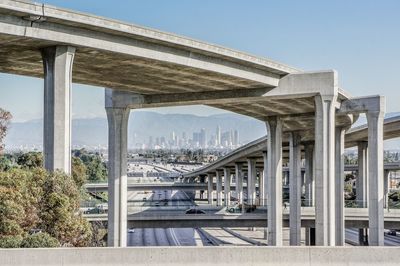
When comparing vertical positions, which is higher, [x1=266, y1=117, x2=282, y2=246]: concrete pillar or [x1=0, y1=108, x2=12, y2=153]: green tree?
[x1=0, y1=108, x2=12, y2=153]: green tree

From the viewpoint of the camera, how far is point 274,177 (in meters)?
57.4

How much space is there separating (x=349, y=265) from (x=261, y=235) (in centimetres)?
7239

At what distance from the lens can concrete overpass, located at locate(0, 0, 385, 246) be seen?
1053 inches

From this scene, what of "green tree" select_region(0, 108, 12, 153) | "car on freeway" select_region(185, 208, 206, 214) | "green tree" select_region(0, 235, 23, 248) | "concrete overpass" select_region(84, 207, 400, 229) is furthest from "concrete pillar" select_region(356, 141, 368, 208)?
"green tree" select_region(0, 235, 23, 248)

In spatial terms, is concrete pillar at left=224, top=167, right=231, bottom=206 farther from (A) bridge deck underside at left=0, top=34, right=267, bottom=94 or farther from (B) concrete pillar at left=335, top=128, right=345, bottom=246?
(A) bridge deck underside at left=0, top=34, right=267, bottom=94

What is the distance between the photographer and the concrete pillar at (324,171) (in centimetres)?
4084

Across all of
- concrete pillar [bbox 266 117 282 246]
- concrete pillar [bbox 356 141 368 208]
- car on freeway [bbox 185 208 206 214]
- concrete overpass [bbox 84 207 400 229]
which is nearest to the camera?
concrete pillar [bbox 266 117 282 246]

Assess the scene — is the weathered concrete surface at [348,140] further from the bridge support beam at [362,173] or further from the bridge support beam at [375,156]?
the bridge support beam at [375,156]

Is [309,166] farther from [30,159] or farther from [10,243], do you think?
[10,243]

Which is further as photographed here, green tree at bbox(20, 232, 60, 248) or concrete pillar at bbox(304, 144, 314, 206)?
concrete pillar at bbox(304, 144, 314, 206)

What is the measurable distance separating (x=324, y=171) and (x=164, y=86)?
11.6m

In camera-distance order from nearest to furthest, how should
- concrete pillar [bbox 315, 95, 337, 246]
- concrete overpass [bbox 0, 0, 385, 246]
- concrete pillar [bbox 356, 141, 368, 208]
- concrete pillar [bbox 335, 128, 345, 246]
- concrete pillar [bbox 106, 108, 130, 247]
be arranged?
concrete overpass [bbox 0, 0, 385, 246]
concrete pillar [bbox 315, 95, 337, 246]
concrete pillar [bbox 106, 108, 130, 247]
concrete pillar [bbox 335, 128, 345, 246]
concrete pillar [bbox 356, 141, 368, 208]

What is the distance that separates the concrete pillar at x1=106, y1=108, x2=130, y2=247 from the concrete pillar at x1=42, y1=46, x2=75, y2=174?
1976cm

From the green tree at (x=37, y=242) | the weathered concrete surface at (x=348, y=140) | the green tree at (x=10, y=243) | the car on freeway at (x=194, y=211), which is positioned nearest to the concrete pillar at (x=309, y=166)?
the weathered concrete surface at (x=348, y=140)
